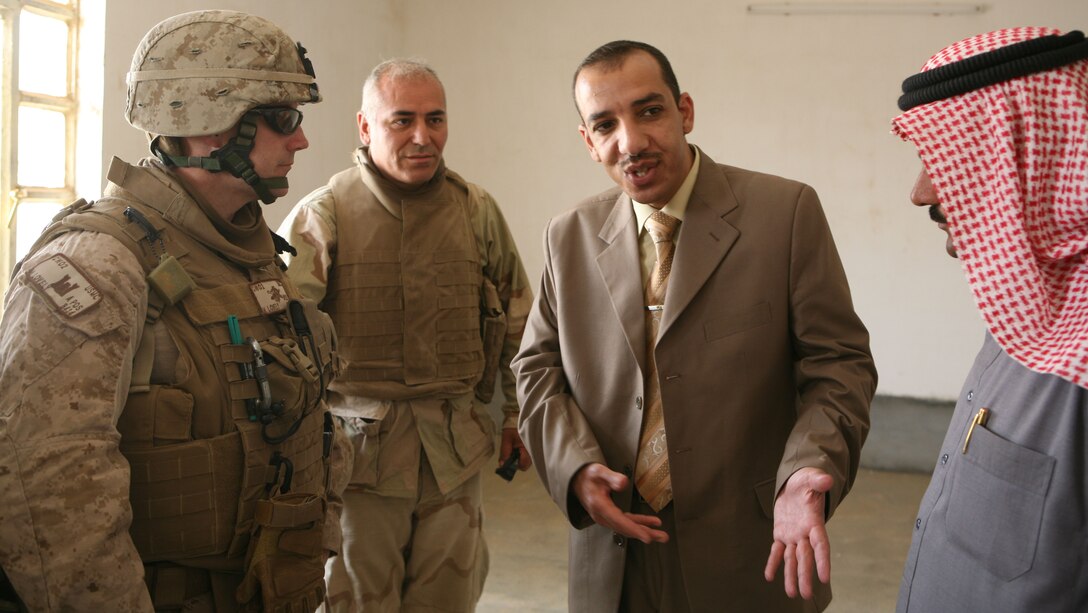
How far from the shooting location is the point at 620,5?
18.8ft

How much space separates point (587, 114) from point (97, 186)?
7.37 ft

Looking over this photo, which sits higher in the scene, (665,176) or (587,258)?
(665,176)

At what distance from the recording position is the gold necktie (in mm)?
1923

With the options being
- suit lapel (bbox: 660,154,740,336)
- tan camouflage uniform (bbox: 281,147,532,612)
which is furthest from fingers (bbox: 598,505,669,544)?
tan camouflage uniform (bbox: 281,147,532,612)

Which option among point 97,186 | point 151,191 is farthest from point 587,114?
point 97,186

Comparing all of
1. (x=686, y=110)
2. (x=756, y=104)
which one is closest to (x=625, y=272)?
(x=686, y=110)

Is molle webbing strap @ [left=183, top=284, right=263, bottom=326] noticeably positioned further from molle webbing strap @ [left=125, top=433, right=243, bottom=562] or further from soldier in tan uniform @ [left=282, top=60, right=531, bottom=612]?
soldier in tan uniform @ [left=282, top=60, right=531, bottom=612]

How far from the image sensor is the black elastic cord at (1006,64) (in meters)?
1.40

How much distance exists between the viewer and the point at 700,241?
1949mm

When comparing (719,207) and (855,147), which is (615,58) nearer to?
(719,207)

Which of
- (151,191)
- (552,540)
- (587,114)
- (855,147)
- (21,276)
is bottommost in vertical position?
(552,540)

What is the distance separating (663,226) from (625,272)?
0.13m

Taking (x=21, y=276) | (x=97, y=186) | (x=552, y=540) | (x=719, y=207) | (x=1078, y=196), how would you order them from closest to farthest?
(x=1078, y=196)
(x=21, y=276)
(x=719, y=207)
(x=97, y=186)
(x=552, y=540)

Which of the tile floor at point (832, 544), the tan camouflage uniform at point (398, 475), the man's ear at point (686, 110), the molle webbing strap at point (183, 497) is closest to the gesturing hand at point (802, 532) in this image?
the man's ear at point (686, 110)
